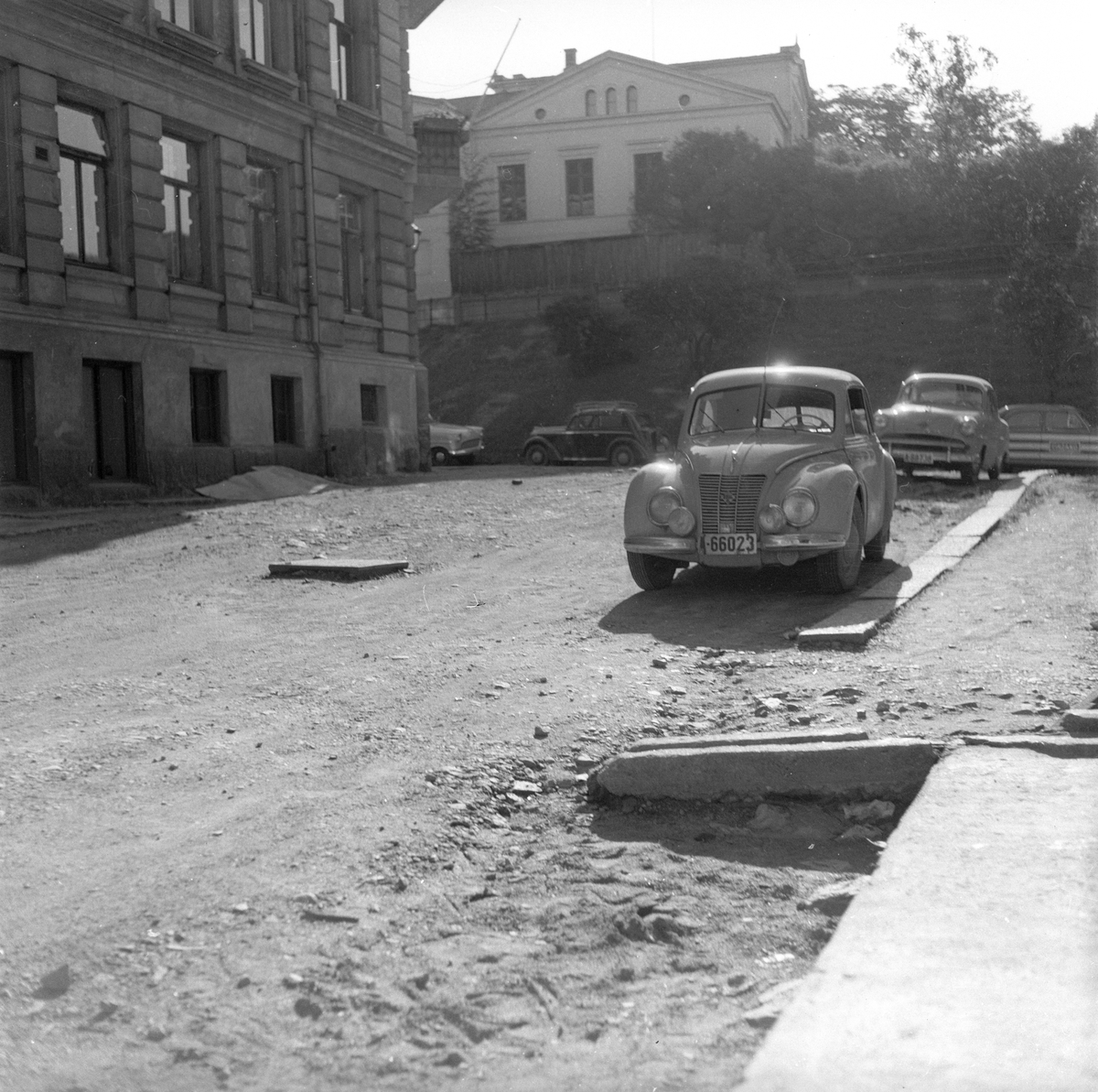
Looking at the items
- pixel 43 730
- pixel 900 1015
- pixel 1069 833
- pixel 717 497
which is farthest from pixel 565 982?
pixel 717 497

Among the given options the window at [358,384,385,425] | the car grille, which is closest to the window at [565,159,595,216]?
the window at [358,384,385,425]

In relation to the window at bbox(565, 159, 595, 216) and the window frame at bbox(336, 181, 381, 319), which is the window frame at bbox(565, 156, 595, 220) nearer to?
the window at bbox(565, 159, 595, 216)

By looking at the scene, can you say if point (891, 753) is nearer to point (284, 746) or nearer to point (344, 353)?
point (284, 746)

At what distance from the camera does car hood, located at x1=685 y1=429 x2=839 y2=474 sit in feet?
32.0

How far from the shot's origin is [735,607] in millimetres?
9531

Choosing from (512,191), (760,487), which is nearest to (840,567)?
(760,487)

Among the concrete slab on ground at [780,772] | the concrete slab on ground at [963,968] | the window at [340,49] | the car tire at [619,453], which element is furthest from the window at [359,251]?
the concrete slab on ground at [963,968]

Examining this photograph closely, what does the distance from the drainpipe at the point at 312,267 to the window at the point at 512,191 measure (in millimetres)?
32306

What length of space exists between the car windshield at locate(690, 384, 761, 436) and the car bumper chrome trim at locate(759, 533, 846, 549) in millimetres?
1447

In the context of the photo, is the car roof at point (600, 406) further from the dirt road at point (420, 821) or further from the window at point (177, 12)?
the dirt road at point (420, 821)

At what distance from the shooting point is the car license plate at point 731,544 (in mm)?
9562

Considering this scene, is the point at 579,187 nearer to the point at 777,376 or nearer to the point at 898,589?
the point at 777,376

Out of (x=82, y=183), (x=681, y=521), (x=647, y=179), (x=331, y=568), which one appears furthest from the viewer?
(x=647, y=179)

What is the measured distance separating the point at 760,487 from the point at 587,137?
47.4 meters
